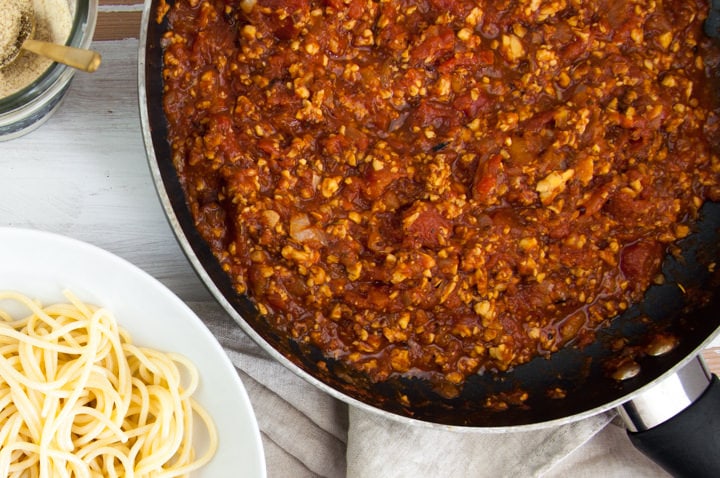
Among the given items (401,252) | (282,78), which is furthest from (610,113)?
(282,78)

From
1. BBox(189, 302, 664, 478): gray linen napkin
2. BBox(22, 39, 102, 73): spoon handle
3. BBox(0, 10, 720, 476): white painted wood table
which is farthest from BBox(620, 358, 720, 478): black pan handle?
BBox(22, 39, 102, 73): spoon handle

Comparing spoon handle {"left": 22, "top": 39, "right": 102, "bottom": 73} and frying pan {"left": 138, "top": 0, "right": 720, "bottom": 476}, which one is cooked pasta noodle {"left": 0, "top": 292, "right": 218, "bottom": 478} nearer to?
frying pan {"left": 138, "top": 0, "right": 720, "bottom": 476}

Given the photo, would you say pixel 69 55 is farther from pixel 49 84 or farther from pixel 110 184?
pixel 110 184

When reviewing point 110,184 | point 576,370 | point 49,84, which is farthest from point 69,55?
point 576,370

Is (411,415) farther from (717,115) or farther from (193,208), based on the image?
(717,115)

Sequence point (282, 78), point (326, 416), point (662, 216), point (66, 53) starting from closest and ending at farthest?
point (66, 53) → point (282, 78) → point (662, 216) → point (326, 416)

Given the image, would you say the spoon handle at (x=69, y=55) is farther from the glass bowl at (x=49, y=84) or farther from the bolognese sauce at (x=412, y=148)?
the bolognese sauce at (x=412, y=148)

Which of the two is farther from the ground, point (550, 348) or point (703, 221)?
point (703, 221)
